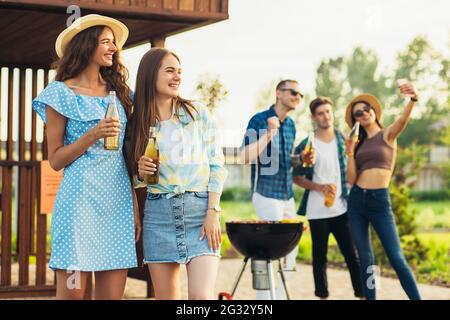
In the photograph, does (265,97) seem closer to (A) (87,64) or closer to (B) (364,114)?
(B) (364,114)

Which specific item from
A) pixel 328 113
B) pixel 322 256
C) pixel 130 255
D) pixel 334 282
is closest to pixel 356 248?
pixel 322 256

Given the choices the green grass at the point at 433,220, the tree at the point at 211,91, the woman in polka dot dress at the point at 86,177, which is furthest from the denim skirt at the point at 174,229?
the green grass at the point at 433,220

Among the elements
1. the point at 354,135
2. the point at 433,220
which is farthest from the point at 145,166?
the point at 433,220

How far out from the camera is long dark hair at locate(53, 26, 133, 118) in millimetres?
4934

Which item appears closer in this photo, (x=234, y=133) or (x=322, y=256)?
(x=322, y=256)

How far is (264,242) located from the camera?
744 centimetres

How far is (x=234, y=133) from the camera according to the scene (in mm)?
11789

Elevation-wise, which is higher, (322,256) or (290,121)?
(290,121)

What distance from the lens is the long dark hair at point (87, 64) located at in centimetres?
493

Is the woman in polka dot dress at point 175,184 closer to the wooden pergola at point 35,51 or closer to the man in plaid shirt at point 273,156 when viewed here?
the wooden pergola at point 35,51

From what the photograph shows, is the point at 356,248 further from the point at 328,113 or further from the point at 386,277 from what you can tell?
the point at 386,277

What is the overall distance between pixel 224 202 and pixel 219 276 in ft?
62.7

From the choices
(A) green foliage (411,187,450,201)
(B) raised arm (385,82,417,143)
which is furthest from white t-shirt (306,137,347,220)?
(A) green foliage (411,187,450,201)

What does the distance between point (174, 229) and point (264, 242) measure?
2.54 meters
